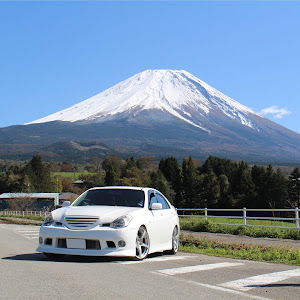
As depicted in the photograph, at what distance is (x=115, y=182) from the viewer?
355ft

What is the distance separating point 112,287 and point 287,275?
3107mm

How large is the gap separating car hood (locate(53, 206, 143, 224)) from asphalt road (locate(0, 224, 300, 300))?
2.60 feet

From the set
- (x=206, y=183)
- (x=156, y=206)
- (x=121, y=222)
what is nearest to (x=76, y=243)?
(x=121, y=222)

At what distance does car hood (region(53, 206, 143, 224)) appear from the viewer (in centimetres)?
964

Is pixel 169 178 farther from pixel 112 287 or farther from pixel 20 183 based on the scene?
pixel 112 287

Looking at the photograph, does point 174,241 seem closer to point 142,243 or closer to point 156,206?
point 156,206

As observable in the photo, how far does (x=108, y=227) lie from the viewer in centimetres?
951

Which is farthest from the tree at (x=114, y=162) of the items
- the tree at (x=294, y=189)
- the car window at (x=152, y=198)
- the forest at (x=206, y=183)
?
the car window at (x=152, y=198)

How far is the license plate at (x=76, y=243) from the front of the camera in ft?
31.0

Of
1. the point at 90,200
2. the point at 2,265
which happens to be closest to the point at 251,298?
the point at 2,265

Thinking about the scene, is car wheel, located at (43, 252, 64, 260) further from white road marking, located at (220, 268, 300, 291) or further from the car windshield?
white road marking, located at (220, 268, 300, 291)

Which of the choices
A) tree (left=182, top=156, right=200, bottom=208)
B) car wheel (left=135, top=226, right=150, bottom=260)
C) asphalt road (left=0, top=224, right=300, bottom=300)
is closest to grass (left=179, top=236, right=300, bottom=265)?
asphalt road (left=0, top=224, right=300, bottom=300)

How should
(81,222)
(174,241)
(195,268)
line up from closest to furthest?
(195,268), (81,222), (174,241)

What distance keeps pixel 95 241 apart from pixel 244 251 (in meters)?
4.28
